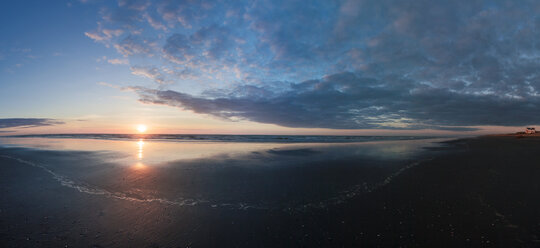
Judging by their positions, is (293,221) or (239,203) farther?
(239,203)

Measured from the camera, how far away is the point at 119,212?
275 inches

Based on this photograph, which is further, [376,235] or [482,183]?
[482,183]

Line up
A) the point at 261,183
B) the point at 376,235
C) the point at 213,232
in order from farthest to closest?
1. the point at 261,183
2. the point at 213,232
3. the point at 376,235

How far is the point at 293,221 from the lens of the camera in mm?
6254

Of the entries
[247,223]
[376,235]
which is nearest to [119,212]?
[247,223]

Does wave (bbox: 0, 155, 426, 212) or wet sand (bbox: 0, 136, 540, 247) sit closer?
wet sand (bbox: 0, 136, 540, 247)

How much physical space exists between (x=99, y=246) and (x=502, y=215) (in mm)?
10801

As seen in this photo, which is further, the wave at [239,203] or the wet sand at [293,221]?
the wave at [239,203]

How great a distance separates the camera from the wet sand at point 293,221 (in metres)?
5.14

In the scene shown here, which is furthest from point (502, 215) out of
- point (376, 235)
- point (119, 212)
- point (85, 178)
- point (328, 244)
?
point (85, 178)

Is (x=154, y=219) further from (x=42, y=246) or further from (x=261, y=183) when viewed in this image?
(x=261, y=183)

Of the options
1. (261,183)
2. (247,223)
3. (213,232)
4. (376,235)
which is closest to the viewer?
(376,235)

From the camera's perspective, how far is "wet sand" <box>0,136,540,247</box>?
5.14m

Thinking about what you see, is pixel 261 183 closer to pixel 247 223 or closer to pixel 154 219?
pixel 247 223
